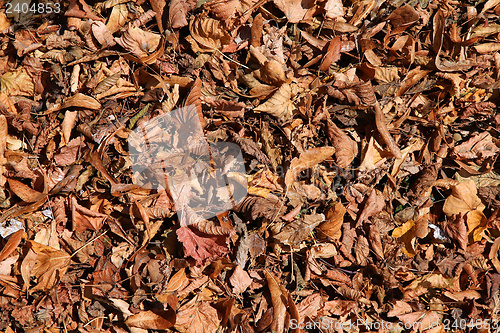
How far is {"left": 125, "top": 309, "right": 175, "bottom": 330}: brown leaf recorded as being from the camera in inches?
61.2

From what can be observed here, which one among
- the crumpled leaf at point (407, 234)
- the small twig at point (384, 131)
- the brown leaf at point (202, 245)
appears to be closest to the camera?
the brown leaf at point (202, 245)

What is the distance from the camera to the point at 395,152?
65.2 inches

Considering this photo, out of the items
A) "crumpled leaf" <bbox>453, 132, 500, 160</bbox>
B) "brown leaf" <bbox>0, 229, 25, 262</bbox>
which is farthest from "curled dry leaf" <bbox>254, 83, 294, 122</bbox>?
"brown leaf" <bbox>0, 229, 25, 262</bbox>

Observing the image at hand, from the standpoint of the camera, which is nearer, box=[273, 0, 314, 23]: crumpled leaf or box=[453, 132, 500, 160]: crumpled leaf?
box=[273, 0, 314, 23]: crumpled leaf

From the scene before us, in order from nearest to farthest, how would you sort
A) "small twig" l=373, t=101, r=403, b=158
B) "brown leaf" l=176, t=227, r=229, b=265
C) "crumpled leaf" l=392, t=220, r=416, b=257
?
"brown leaf" l=176, t=227, r=229, b=265, "small twig" l=373, t=101, r=403, b=158, "crumpled leaf" l=392, t=220, r=416, b=257

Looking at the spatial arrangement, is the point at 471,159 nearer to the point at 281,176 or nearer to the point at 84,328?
the point at 281,176

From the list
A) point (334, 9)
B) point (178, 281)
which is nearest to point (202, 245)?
point (178, 281)

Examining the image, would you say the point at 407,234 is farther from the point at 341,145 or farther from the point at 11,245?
the point at 11,245

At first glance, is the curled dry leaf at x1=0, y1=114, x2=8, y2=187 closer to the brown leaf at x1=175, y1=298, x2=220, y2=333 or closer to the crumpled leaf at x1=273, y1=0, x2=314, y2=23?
the brown leaf at x1=175, y1=298, x2=220, y2=333

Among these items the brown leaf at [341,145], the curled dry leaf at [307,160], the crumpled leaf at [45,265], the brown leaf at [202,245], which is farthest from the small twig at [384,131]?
the crumpled leaf at [45,265]

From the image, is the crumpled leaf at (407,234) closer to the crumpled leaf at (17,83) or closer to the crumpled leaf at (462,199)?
the crumpled leaf at (462,199)

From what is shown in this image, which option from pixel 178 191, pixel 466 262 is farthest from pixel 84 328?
pixel 466 262

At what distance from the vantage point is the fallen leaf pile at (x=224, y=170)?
156 cm

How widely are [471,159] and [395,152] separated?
53 centimetres
